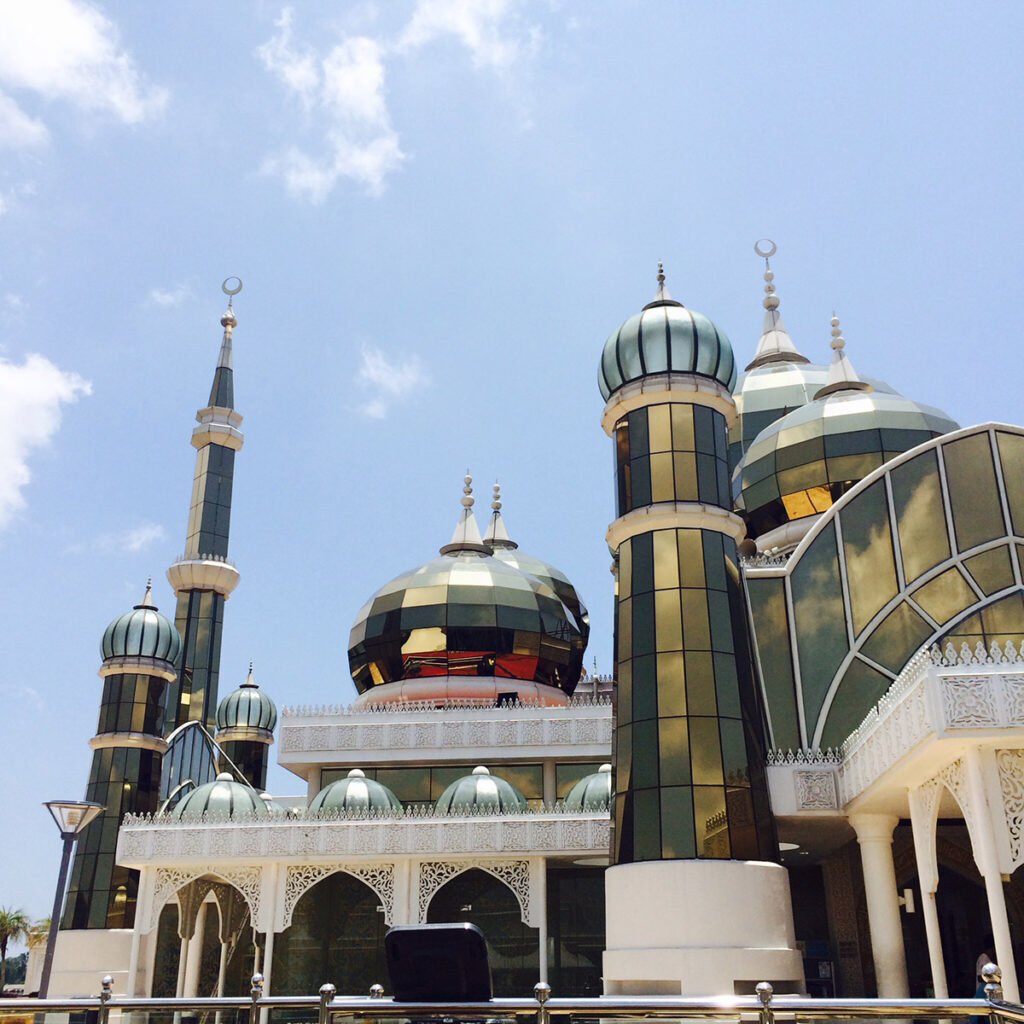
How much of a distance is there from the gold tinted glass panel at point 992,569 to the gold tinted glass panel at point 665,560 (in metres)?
5.07

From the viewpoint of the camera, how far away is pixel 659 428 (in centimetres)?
2044

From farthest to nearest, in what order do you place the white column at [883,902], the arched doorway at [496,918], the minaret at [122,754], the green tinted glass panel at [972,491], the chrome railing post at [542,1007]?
the minaret at [122,754] < the arched doorway at [496,918] < the green tinted glass panel at [972,491] < the white column at [883,902] < the chrome railing post at [542,1007]

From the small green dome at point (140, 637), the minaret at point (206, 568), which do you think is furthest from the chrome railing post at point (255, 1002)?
the minaret at point (206, 568)

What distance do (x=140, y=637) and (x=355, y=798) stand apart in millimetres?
12522

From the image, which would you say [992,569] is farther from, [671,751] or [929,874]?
[671,751]

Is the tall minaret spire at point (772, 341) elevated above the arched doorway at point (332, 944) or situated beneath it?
elevated above

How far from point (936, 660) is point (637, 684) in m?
6.20

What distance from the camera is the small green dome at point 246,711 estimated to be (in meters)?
43.3

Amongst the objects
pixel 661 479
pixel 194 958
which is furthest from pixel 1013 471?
pixel 194 958

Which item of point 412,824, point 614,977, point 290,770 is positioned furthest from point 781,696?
point 290,770

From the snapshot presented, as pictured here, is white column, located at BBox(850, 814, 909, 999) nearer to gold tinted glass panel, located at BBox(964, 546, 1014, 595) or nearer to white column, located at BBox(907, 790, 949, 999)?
white column, located at BBox(907, 790, 949, 999)

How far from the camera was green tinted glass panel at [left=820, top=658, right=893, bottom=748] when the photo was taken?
19.3 m

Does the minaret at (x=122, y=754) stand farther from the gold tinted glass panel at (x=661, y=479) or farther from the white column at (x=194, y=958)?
the gold tinted glass panel at (x=661, y=479)

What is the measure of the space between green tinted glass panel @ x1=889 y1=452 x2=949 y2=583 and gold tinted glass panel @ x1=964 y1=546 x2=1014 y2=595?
0.57 meters
